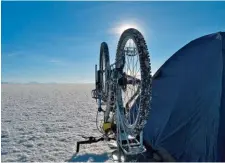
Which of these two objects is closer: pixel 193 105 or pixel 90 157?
A: pixel 193 105

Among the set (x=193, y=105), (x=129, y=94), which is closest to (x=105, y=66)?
(x=129, y=94)

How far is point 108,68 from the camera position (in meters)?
5.45

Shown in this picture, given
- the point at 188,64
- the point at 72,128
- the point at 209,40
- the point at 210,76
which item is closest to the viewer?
the point at 210,76

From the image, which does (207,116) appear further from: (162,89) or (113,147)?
(113,147)

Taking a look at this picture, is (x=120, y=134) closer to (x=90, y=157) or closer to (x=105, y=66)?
(x=90, y=157)

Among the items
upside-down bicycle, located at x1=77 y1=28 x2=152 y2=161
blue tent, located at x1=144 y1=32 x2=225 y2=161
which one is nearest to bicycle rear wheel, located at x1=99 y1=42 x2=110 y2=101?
upside-down bicycle, located at x1=77 y1=28 x2=152 y2=161

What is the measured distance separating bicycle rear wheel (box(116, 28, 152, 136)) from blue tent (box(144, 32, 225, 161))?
2.29 feet

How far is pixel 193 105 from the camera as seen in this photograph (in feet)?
13.8

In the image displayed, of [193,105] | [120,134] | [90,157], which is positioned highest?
[193,105]

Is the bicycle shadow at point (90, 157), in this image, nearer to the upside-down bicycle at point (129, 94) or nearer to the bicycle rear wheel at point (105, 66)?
the upside-down bicycle at point (129, 94)

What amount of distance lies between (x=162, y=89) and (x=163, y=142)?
1230 millimetres

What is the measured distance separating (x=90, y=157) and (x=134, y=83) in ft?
6.21

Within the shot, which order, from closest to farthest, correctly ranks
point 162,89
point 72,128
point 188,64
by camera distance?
point 188,64 → point 162,89 → point 72,128

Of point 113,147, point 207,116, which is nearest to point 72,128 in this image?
point 113,147
